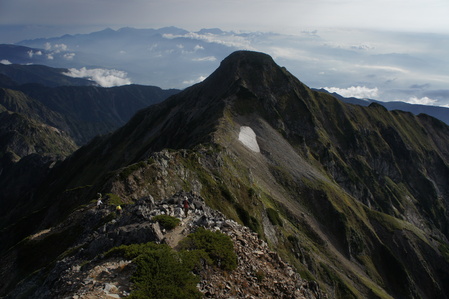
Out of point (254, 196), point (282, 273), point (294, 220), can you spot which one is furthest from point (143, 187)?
point (294, 220)

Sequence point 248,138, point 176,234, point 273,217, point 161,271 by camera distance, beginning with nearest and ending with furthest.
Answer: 1. point 161,271
2. point 176,234
3. point 273,217
4. point 248,138

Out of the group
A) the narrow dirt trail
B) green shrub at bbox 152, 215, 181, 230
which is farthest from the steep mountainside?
the narrow dirt trail

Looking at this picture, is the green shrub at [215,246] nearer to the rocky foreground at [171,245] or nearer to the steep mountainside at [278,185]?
the rocky foreground at [171,245]

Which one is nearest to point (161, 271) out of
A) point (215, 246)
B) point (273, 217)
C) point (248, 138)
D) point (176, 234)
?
point (215, 246)

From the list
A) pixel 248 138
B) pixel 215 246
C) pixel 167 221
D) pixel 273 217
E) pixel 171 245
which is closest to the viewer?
pixel 215 246

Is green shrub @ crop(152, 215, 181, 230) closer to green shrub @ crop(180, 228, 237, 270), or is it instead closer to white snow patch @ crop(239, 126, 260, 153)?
green shrub @ crop(180, 228, 237, 270)

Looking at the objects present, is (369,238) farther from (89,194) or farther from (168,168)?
(89,194)

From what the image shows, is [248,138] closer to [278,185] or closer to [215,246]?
[278,185]
